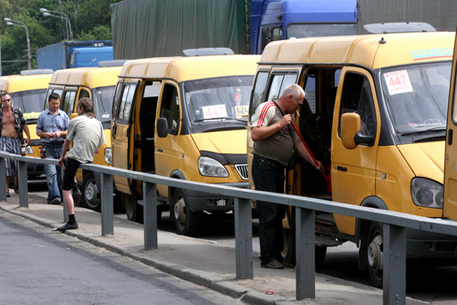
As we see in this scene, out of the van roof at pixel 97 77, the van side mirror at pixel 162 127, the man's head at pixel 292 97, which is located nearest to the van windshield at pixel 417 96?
the man's head at pixel 292 97

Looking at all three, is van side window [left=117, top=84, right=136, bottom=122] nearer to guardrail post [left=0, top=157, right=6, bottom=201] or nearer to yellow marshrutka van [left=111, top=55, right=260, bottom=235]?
yellow marshrutka van [left=111, top=55, right=260, bottom=235]

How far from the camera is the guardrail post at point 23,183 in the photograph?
12781 mm

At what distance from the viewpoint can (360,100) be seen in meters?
7.30

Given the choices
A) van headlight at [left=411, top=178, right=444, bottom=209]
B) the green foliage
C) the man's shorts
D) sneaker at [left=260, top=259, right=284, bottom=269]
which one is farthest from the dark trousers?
the green foliage

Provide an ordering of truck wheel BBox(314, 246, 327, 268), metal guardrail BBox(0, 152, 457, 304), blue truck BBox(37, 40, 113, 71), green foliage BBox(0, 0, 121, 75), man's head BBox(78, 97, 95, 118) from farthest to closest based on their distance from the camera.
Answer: green foliage BBox(0, 0, 121, 75) → blue truck BBox(37, 40, 113, 71) → man's head BBox(78, 97, 95, 118) → truck wheel BBox(314, 246, 327, 268) → metal guardrail BBox(0, 152, 457, 304)

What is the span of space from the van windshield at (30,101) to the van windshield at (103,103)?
4502 mm

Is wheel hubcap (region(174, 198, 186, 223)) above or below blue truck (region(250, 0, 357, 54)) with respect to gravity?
below

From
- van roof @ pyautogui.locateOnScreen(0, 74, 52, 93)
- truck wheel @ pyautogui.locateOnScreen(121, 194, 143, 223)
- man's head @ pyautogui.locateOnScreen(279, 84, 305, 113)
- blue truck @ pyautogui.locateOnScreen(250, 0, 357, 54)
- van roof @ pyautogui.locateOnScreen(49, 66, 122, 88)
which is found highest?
blue truck @ pyautogui.locateOnScreen(250, 0, 357, 54)

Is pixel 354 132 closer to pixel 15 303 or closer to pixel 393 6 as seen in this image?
pixel 15 303

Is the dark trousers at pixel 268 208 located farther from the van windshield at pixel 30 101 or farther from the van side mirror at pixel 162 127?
the van windshield at pixel 30 101

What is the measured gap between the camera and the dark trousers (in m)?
7.47

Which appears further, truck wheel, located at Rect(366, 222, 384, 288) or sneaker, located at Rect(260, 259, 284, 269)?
sneaker, located at Rect(260, 259, 284, 269)

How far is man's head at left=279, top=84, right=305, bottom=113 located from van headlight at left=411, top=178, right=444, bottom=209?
56.1 inches

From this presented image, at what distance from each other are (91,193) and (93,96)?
216 cm
